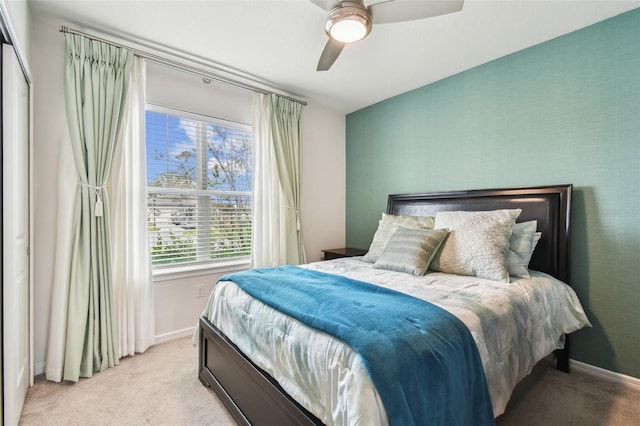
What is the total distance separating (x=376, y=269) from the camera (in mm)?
2447

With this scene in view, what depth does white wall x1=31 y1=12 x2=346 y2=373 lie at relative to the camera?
221 cm

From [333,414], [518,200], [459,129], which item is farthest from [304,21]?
[333,414]

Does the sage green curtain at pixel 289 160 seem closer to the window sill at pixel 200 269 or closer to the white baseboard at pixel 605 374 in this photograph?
the window sill at pixel 200 269

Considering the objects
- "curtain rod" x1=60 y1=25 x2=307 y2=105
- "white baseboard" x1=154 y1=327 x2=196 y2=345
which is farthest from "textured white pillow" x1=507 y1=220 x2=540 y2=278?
"white baseboard" x1=154 y1=327 x2=196 y2=345

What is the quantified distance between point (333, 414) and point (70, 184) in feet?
8.16

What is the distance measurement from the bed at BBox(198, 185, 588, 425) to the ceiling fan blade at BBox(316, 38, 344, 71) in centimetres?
163

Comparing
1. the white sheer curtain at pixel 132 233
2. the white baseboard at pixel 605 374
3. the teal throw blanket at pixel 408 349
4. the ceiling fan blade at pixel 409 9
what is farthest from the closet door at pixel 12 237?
the white baseboard at pixel 605 374

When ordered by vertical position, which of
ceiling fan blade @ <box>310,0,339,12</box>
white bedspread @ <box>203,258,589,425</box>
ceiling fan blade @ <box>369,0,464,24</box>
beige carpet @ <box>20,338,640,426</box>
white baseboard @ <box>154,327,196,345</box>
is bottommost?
beige carpet @ <box>20,338,640,426</box>

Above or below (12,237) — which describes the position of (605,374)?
below

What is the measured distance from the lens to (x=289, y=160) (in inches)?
139

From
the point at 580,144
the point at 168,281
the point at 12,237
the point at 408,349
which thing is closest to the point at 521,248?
the point at 580,144

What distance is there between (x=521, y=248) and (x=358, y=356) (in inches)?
72.0

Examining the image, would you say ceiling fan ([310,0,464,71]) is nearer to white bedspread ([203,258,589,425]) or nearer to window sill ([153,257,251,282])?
white bedspread ([203,258,589,425])

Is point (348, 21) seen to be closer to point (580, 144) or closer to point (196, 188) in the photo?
point (580, 144)
